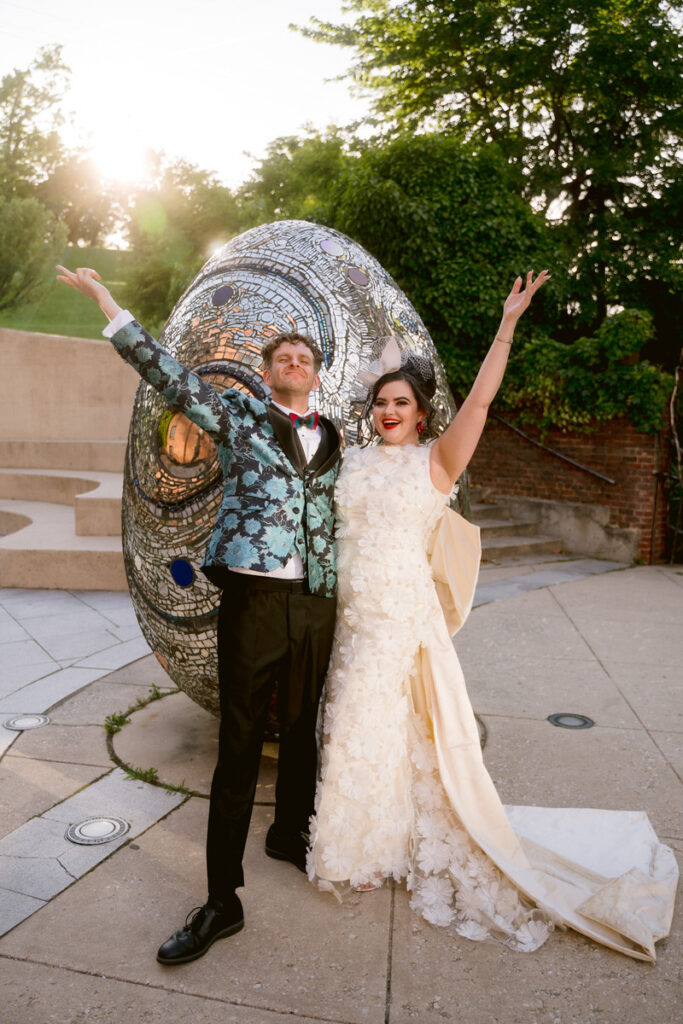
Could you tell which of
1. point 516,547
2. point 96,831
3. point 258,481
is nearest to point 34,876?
point 96,831

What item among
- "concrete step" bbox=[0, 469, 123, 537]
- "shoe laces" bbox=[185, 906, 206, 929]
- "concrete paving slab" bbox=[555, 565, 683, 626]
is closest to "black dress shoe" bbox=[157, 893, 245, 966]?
"shoe laces" bbox=[185, 906, 206, 929]

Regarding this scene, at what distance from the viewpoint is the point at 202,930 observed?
2.51 metres

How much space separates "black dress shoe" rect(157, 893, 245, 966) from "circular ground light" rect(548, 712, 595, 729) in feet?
8.06

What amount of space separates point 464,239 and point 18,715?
9.68 metres

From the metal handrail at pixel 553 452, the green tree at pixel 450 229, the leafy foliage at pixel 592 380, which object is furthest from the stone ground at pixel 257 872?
the green tree at pixel 450 229

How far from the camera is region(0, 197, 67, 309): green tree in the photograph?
22453 millimetres

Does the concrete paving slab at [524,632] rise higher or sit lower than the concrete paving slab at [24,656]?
higher

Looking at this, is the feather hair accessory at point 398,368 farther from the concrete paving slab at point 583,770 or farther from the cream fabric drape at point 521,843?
the concrete paving slab at point 583,770

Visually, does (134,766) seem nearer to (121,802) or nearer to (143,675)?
(121,802)

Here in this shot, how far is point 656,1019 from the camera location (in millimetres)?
2266

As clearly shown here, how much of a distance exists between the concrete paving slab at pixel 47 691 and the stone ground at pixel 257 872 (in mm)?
17

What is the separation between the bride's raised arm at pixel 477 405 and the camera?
2516 millimetres

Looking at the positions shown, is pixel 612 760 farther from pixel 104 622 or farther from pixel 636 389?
pixel 636 389

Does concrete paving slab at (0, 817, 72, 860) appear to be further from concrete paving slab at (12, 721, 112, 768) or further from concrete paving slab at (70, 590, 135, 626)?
concrete paving slab at (70, 590, 135, 626)
